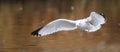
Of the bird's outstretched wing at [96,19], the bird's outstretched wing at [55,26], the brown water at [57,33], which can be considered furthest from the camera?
the brown water at [57,33]

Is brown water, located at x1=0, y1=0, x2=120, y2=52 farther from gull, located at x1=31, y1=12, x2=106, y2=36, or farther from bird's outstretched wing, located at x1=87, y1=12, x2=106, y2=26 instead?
bird's outstretched wing, located at x1=87, y1=12, x2=106, y2=26

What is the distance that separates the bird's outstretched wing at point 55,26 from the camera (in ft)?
11.7

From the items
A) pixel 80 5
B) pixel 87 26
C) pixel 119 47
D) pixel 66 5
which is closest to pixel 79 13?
pixel 80 5

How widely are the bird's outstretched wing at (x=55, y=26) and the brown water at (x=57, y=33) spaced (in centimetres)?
238

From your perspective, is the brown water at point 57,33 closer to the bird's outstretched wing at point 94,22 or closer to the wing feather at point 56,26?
the wing feather at point 56,26

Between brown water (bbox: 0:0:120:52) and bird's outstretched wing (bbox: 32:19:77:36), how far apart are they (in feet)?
7.80

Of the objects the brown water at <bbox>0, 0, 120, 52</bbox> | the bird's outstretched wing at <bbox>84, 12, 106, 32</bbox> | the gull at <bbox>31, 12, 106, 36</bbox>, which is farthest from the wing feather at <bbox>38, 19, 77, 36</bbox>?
the brown water at <bbox>0, 0, 120, 52</bbox>

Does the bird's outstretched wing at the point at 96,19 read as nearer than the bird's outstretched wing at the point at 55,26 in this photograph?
Yes

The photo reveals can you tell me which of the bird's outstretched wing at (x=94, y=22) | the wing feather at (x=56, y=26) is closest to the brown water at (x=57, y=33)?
the wing feather at (x=56, y=26)

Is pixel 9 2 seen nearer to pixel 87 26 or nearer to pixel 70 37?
pixel 70 37

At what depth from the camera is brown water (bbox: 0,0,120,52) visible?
645cm

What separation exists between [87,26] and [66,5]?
8.52 meters

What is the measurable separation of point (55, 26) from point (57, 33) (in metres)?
4.25

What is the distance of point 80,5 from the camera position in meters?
11.2
